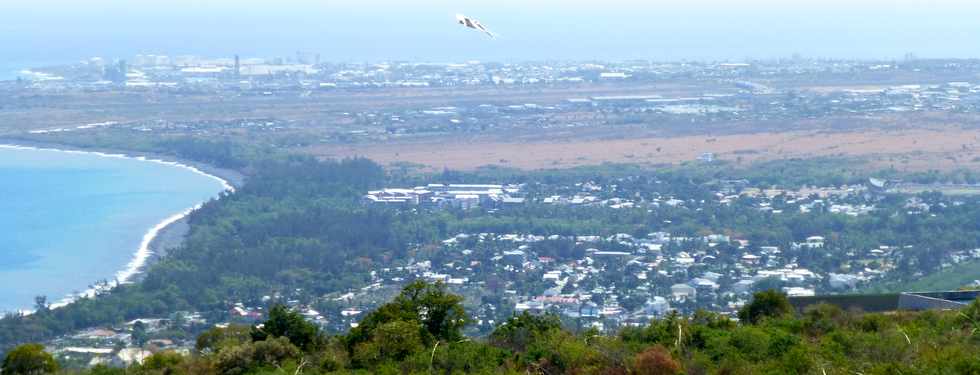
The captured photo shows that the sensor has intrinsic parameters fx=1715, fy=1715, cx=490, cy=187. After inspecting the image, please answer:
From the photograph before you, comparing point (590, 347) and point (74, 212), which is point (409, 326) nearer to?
point (590, 347)

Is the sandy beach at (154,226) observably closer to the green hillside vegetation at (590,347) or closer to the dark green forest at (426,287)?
the dark green forest at (426,287)

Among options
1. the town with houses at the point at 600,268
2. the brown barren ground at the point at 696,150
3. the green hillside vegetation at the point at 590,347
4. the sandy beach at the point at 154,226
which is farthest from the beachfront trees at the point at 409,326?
the brown barren ground at the point at 696,150

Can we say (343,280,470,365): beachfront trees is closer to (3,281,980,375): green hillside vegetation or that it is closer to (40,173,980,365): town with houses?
(3,281,980,375): green hillside vegetation

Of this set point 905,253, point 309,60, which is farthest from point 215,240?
point 309,60

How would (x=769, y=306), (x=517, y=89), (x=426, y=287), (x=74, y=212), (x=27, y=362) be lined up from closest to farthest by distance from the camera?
(x=27, y=362), (x=426, y=287), (x=769, y=306), (x=74, y=212), (x=517, y=89)

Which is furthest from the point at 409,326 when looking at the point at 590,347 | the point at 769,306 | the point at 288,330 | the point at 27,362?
the point at 769,306

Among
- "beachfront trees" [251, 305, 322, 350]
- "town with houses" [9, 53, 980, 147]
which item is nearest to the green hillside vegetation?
"beachfront trees" [251, 305, 322, 350]
